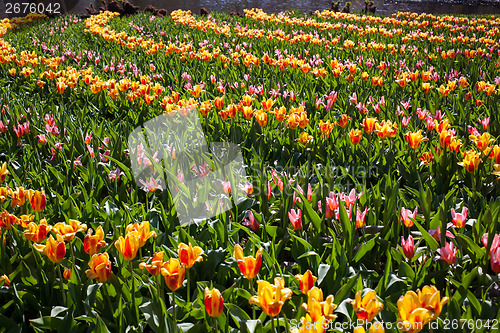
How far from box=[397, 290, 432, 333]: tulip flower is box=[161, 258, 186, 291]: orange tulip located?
57cm

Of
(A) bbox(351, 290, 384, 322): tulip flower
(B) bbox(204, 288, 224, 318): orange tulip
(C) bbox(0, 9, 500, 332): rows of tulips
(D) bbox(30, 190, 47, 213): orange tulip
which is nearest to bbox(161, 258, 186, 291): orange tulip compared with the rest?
(C) bbox(0, 9, 500, 332): rows of tulips

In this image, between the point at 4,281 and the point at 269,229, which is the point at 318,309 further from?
the point at 4,281

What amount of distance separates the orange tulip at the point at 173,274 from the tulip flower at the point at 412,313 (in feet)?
1.88

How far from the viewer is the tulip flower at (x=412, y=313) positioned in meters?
0.86

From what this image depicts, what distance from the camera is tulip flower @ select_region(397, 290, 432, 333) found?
0.86 metres

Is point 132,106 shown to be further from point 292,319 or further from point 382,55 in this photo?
point 382,55

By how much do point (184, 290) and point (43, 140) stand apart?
1.54 meters

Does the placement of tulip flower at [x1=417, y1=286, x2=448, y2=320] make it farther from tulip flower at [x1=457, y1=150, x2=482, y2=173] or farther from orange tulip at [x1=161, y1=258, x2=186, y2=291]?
tulip flower at [x1=457, y1=150, x2=482, y2=173]

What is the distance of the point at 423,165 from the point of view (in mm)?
2191

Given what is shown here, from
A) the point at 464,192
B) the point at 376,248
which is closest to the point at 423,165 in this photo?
the point at 464,192

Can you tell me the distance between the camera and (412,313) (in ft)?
2.85

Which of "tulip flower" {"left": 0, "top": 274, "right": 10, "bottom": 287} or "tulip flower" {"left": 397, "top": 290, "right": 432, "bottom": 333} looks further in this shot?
"tulip flower" {"left": 0, "top": 274, "right": 10, "bottom": 287}

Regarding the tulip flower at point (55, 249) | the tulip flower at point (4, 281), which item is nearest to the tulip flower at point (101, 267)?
the tulip flower at point (55, 249)

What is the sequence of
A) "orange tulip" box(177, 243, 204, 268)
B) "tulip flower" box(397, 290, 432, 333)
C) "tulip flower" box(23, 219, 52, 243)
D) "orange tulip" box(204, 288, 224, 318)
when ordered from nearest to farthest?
"tulip flower" box(397, 290, 432, 333) < "orange tulip" box(204, 288, 224, 318) < "orange tulip" box(177, 243, 204, 268) < "tulip flower" box(23, 219, 52, 243)
